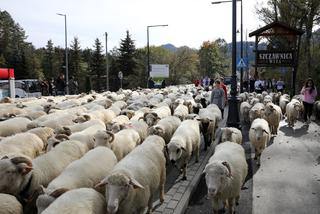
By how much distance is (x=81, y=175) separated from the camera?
18.1 feet

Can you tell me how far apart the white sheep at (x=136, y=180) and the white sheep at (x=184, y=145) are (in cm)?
75

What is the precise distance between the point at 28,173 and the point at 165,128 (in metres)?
4.54

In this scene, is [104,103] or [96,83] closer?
[104,103]

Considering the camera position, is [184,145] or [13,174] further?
[184,145]

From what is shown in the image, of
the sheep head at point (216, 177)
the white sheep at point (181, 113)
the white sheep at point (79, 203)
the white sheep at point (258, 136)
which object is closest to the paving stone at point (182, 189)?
the sheep head at point (216, 177)

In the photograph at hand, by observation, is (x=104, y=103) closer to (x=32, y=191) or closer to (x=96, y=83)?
(x=32, y=191)

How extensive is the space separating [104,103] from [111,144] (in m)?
7.54

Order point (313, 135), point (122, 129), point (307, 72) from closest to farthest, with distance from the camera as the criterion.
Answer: point (122, 129)
point (313, 135)
point (307, 72)

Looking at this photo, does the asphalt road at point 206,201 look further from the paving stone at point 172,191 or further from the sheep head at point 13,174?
the sheep head at point 13,174

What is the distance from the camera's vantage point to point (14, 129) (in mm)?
9758

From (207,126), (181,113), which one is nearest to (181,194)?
(207,126)

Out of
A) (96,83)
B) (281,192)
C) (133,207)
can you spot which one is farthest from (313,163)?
(96,83)

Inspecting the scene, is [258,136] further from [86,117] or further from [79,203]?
[79,203]

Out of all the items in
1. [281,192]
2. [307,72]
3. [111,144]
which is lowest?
[281,192]
